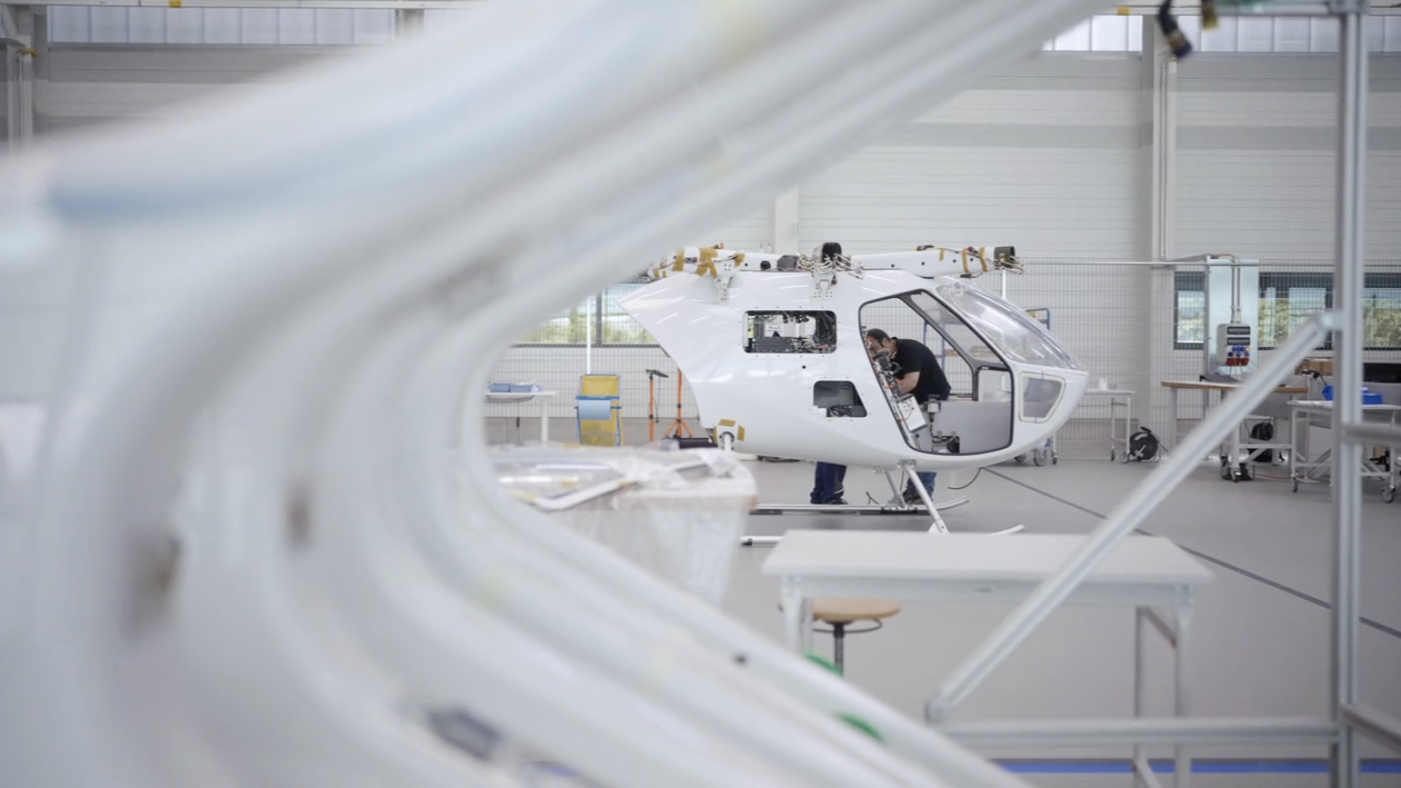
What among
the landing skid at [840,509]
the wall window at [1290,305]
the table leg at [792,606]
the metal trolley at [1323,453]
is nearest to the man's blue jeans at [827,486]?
the landing skid at [840,509]

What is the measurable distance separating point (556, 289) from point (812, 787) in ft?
1.63

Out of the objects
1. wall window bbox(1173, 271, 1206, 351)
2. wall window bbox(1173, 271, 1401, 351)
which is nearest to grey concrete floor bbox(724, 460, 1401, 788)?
wall window bbox(1173, 271, 1206, 351)

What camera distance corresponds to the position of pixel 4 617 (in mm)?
475

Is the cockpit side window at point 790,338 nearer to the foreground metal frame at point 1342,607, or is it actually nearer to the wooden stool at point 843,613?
the wooden stool at point 843,613

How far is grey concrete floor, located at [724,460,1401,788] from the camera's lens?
3.13 metres

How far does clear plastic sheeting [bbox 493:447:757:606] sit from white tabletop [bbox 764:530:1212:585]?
63 cm

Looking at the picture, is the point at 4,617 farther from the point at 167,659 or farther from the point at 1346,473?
the point at 1346,473

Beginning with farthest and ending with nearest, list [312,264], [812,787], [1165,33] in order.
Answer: [1165,33], [812,787], [312,264]

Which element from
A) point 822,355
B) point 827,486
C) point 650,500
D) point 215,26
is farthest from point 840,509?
point 215,26

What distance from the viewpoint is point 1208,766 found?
2.77m

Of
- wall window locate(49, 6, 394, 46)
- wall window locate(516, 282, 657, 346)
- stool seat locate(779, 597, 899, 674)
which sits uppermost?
wall window locate(49, 6, 394, 46)

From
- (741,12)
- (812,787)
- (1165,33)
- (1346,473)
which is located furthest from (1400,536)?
(741,12)

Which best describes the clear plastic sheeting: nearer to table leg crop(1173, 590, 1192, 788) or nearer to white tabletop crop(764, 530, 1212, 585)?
white tabletop crop(764, 530, 1212, 585)

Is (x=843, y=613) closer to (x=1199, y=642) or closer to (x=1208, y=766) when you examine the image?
(x=1208, y=766)
